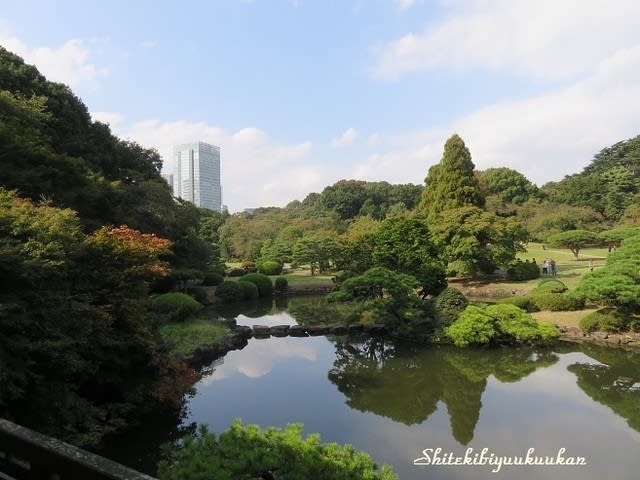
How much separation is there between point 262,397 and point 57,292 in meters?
4.49

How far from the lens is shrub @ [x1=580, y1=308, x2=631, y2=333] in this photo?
474 inches

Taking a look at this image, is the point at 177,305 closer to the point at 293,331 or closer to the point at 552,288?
the point at 293,331

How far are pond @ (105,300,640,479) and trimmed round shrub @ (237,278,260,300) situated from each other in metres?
8.95

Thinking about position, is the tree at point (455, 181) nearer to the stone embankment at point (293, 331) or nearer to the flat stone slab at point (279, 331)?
the stone embankment at point (293, 331)

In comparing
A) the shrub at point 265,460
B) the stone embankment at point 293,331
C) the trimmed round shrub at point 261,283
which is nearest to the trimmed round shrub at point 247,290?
the trimmed round shrub at point 261,283

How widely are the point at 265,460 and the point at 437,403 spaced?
5.33 meters

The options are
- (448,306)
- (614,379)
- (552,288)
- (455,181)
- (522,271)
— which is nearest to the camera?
(614,379)

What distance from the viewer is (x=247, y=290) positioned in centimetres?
2188

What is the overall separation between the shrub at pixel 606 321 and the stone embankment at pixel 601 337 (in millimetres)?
141

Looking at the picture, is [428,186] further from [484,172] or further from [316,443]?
[316,443]

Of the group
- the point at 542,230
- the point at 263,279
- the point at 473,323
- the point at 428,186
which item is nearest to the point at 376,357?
the point at 473,323

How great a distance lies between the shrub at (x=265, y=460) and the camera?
386cm

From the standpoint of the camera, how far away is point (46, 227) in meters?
5.84

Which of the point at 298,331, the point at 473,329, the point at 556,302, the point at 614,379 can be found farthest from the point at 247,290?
the point at 614,379
